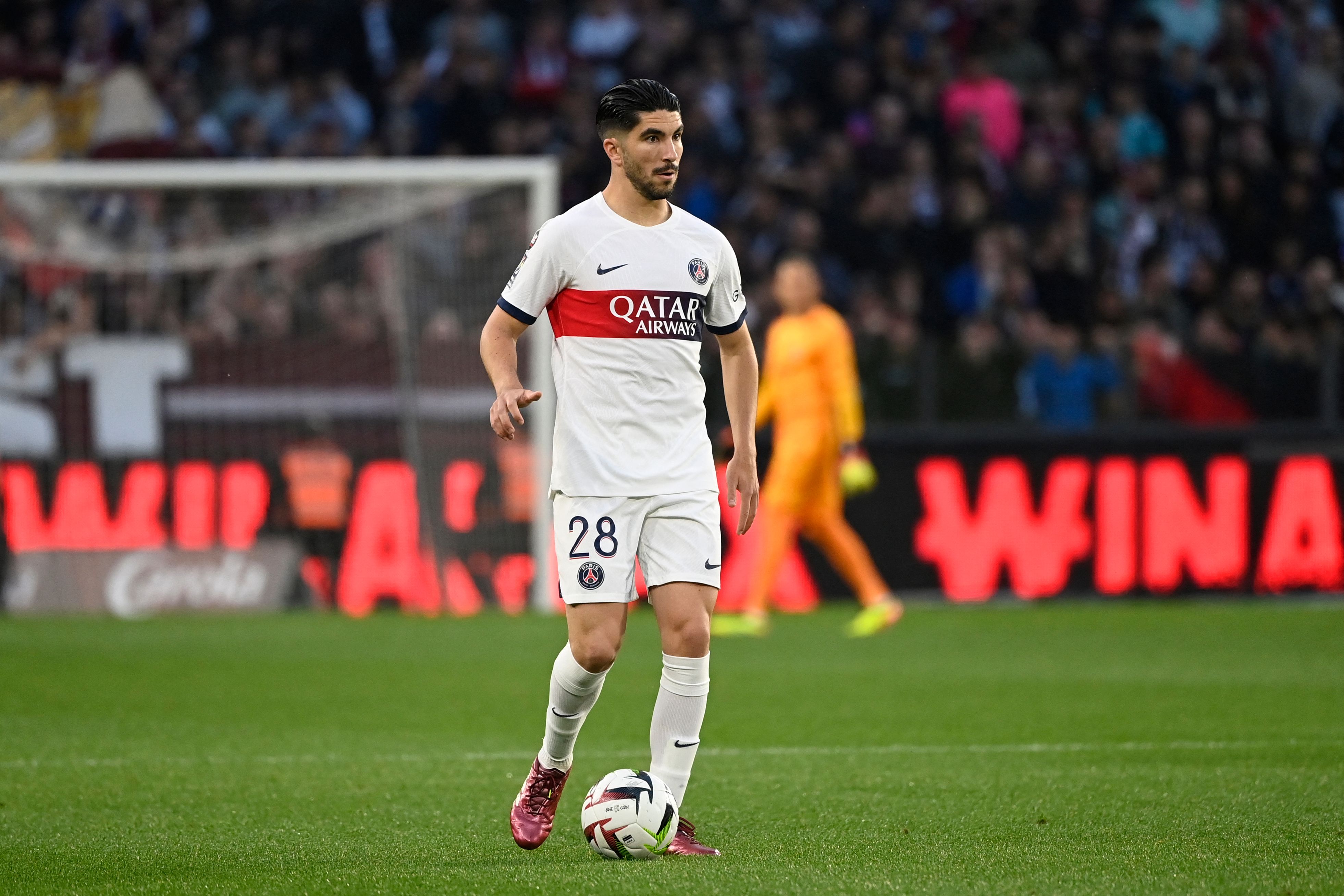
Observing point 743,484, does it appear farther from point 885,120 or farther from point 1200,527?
point 885,120

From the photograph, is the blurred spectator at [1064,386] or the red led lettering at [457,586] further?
the blurred spectator at [1064,386]

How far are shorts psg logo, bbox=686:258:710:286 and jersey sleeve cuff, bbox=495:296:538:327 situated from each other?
1.44 ft

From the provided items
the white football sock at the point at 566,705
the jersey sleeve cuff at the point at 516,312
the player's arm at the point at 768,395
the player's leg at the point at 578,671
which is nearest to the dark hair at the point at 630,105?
the jersey sleeve cuff at the point at 516,312

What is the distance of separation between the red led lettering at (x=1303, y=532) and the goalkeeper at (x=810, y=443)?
10.9 feet

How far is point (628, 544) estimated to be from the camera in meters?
5.09

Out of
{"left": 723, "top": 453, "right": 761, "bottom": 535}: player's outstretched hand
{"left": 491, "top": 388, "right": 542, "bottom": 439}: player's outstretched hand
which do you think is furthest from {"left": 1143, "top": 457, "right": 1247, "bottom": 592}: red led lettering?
{"left": 491, "top": 388, "right": 542, "bottom": 439}: player's outstretched hand

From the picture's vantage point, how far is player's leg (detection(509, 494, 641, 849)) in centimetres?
506

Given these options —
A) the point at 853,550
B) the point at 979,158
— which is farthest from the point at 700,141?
the point at 853,550

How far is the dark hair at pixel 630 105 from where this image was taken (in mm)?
5105

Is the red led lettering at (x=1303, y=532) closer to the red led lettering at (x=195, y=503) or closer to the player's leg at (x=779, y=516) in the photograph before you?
the player's leg at (x=779, y=516)

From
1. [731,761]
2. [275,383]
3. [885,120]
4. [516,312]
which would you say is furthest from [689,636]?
[885,120]

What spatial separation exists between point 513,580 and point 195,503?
2.32 m

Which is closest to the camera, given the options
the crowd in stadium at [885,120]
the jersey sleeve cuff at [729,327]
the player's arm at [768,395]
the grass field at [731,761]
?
the grass field at [731,761]

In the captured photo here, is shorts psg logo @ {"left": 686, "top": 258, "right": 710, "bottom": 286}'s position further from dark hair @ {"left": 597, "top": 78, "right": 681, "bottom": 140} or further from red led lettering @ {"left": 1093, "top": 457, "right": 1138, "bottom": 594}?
red led lettering @ {"left": 1093, "top": 457, "right": 1138, "bottom": 594}
